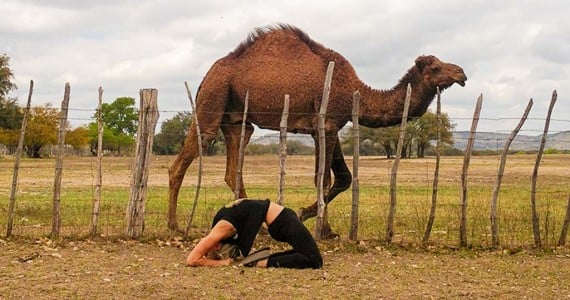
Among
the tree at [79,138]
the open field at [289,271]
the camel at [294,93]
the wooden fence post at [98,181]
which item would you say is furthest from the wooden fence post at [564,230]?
the tree at [79,138]

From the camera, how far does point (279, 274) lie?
9047 mm

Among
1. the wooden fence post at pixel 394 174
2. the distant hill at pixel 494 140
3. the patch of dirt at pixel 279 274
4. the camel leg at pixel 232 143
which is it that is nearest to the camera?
the patch of dirt at pixel 279 274

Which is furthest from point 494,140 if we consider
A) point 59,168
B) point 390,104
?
point 59,168

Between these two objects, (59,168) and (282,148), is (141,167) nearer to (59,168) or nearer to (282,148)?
(59,168)

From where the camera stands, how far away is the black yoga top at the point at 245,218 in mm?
9562

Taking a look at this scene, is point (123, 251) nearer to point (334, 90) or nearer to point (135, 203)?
point (135, 203)

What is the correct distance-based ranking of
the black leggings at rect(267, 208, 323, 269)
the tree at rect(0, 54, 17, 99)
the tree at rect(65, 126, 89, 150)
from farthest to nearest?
the tree at rect(65, 126, 89, 150) → the tree at rect(0, 54, 17, 99) → the black leggings at rect(267, 208, 323, 269)

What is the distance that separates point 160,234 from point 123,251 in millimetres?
1444

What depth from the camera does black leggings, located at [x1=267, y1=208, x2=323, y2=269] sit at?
950 cm

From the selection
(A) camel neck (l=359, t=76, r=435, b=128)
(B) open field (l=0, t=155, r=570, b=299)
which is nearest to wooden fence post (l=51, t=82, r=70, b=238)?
(B) open field (l=0, t=155, r=570, b=299)

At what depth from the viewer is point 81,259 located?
1013cm

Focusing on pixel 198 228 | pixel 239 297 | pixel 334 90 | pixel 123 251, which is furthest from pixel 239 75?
pixel 239 297

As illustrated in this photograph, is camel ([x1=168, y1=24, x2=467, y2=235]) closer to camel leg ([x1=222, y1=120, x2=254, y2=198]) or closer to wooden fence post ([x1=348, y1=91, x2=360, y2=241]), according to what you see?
camel leg ([x1=222, y1=120, x2=254, y2=198])

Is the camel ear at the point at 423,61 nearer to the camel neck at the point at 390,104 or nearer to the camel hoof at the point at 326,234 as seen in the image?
the camel neck at the point at 390,104
